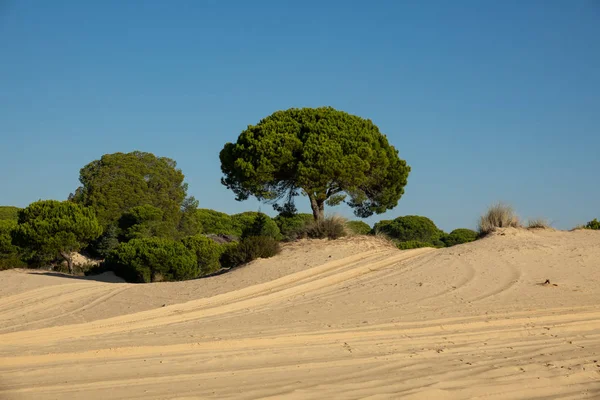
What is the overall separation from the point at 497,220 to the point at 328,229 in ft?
15.9

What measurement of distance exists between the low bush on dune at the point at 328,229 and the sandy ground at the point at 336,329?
1.80 meters

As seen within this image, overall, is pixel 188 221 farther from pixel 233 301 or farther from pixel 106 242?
pixel 233 301

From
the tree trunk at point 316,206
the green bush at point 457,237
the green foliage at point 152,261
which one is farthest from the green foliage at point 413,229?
the green foliage at point 152,261

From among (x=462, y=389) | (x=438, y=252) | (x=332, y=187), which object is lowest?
(x=462, y=389)

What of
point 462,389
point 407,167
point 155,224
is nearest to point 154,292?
point 462,389

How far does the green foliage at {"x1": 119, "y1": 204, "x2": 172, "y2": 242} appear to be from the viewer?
37.4 meters

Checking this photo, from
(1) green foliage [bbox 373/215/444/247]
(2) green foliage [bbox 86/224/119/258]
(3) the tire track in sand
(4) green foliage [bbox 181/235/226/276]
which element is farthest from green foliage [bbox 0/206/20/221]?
(3) the tire track in sand

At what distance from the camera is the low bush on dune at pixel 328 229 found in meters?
19.6

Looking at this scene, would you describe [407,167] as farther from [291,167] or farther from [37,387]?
[37,387]

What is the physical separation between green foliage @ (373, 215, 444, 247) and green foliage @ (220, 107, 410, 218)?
16.3m

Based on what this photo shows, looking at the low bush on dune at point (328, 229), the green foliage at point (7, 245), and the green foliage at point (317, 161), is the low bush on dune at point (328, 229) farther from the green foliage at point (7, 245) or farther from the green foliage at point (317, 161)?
the green foliage at point (7, 245)

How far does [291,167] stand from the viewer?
926 inches

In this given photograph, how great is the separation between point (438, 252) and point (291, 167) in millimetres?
8372

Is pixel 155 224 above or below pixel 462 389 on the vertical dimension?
above
